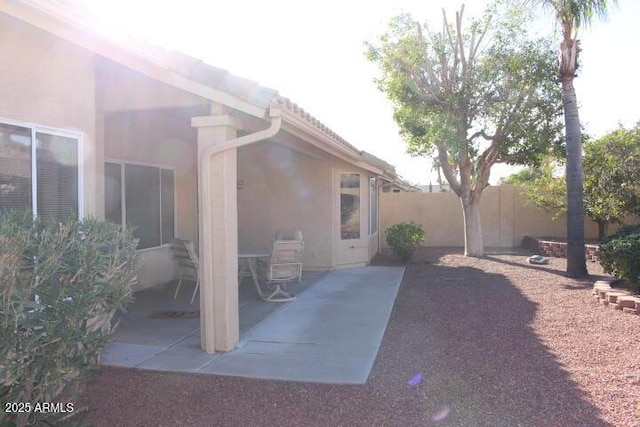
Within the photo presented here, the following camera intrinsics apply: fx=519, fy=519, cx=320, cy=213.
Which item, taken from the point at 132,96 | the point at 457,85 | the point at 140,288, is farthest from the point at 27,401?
the point at 457,85

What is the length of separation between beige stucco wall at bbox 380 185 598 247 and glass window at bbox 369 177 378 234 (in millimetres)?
2088

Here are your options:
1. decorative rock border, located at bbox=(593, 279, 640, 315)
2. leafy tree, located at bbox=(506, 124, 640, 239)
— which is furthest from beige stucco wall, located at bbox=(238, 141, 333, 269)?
leafy tree, located at bbox=(506, 124, 640, 239)

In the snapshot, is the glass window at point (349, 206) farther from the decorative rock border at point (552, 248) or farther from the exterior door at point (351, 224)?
the decorative rock border at point (552, 248)

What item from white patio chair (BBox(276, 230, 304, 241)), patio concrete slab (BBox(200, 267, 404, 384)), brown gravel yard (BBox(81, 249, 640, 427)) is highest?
white patio chair (BBox(276, 230, 304, 241))

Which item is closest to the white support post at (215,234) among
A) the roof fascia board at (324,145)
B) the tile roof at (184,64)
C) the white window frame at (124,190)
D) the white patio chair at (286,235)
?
the tile roof at (184,64)

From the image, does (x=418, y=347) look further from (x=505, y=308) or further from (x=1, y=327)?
(x=1, y=327)

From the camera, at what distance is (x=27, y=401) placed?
9.82 ft

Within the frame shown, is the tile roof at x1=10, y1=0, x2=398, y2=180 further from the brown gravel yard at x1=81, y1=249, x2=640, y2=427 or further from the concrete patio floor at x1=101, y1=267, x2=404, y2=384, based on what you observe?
the brown gravel yard at x1=81, y1=249, x2=640, y2=427

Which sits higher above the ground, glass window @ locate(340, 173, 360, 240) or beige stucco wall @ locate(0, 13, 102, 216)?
beige stucco wall @ locate(0, 13, 102, 216)

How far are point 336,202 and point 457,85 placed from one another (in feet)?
14.3

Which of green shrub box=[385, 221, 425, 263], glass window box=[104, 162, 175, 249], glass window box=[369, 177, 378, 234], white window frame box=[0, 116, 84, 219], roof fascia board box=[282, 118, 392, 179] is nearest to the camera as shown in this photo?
white window frame box=[0, 116, 84, 219]

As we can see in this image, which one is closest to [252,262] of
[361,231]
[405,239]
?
[361,231]

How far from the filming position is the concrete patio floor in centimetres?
508

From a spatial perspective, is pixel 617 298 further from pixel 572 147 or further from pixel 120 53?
pixel 120 53
